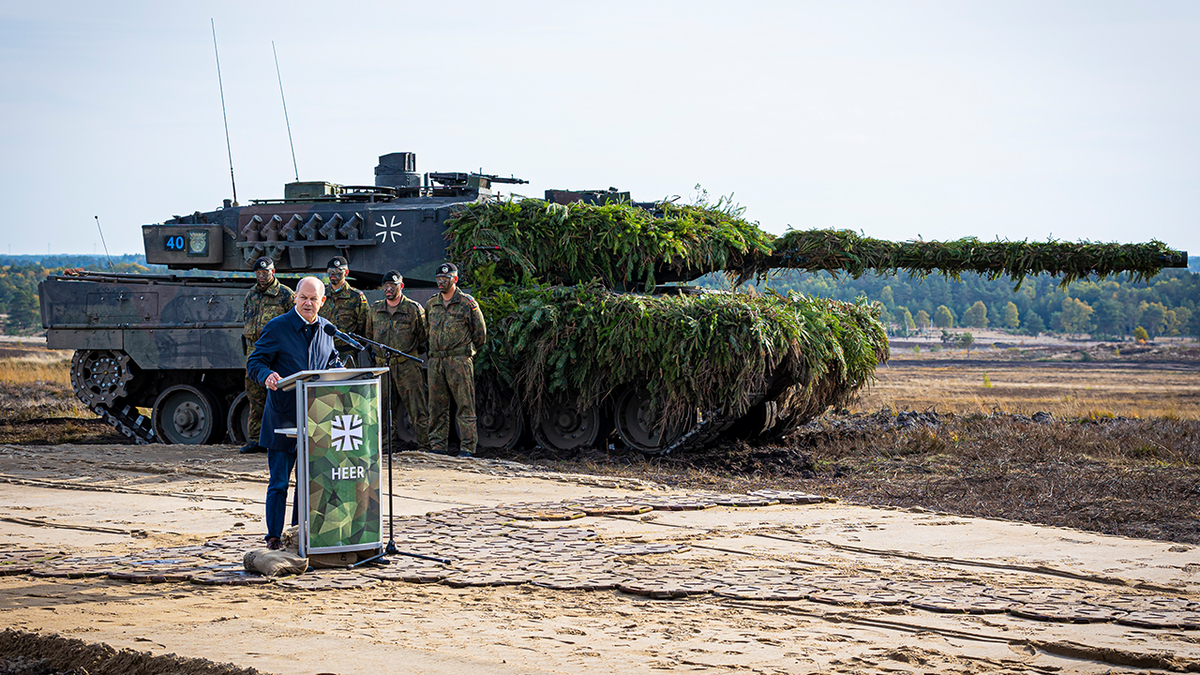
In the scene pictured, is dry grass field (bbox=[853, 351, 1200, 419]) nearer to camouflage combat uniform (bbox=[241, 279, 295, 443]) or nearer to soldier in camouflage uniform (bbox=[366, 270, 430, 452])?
soldier in camouflage uniform (bbox=[366, 270, 430, 452])

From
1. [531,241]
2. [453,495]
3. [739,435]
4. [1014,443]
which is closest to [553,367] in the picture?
[531,241]

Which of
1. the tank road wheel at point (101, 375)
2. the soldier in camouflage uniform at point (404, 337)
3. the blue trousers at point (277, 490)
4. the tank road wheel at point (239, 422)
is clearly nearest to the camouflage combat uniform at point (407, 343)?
the soldier in camouflage uniform at point (404, 337)

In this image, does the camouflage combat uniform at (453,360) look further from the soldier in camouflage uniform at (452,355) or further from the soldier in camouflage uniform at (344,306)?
the soldier in camouflage uniform at (344,306)

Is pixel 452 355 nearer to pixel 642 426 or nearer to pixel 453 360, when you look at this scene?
pixel 453 360

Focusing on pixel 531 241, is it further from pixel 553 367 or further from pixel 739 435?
pixel 739 435

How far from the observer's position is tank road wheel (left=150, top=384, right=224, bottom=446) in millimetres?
14750

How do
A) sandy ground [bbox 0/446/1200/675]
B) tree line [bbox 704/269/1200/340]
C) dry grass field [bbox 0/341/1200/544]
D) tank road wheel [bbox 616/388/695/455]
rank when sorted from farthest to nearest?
tree line [bbox 704/269/1200/340] < tank road wheel [bbox 616/388/695/455] < dry grass field [bbox 0/341/1200/544] < sandy ground [bbox 0/446/1200/675]

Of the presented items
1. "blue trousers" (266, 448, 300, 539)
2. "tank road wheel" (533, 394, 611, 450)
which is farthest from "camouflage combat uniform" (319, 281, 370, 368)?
"blue trousers" (266, 448, 300, 539)

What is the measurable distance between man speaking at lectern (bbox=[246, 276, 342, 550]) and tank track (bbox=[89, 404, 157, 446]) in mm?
8498

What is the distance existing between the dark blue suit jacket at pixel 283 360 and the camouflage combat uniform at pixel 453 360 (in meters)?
5.23

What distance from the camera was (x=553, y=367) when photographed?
44.0 ft

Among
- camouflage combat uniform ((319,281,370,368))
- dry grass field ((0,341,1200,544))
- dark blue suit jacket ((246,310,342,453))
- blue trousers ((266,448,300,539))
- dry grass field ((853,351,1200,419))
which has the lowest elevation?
dry grass field ((853,351,1200,419))

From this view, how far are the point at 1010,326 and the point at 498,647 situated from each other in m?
104

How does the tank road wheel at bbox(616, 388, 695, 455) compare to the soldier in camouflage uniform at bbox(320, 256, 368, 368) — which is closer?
the soldier in camouflage uniform at bbox(320, 256, 368, 368)
